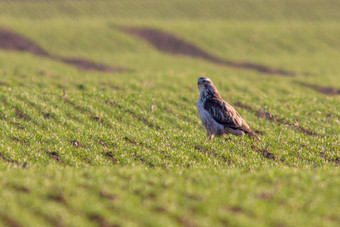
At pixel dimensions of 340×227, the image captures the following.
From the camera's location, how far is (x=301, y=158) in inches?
496

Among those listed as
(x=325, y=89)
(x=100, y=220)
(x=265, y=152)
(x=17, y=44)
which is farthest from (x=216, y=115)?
(x=17, y=44)

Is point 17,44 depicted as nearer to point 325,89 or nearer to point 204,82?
point 325,89

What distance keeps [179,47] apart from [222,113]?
4524 centimetres

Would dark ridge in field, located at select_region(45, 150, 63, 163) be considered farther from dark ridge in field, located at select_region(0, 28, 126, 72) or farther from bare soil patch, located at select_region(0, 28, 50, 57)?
bare soil patch, located at select_region(0, 28, 50, 57)

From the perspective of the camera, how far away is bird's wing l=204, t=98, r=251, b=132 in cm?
1272

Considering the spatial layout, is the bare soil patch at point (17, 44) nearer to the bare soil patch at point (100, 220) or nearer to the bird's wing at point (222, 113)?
the bird's wing at point (222, 113)

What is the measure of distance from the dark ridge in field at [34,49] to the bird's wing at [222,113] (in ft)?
98.3

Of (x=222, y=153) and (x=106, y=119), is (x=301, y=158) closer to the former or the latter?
(x=222, y=153)

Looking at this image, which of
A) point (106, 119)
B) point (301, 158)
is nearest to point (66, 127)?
point (106, 119)

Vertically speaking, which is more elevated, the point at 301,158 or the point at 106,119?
the point at 301,158

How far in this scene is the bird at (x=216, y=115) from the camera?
12.8 m

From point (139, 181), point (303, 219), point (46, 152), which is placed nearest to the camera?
point (303, 219)

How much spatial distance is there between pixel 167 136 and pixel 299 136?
5.26 meters

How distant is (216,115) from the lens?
12.7 metres
